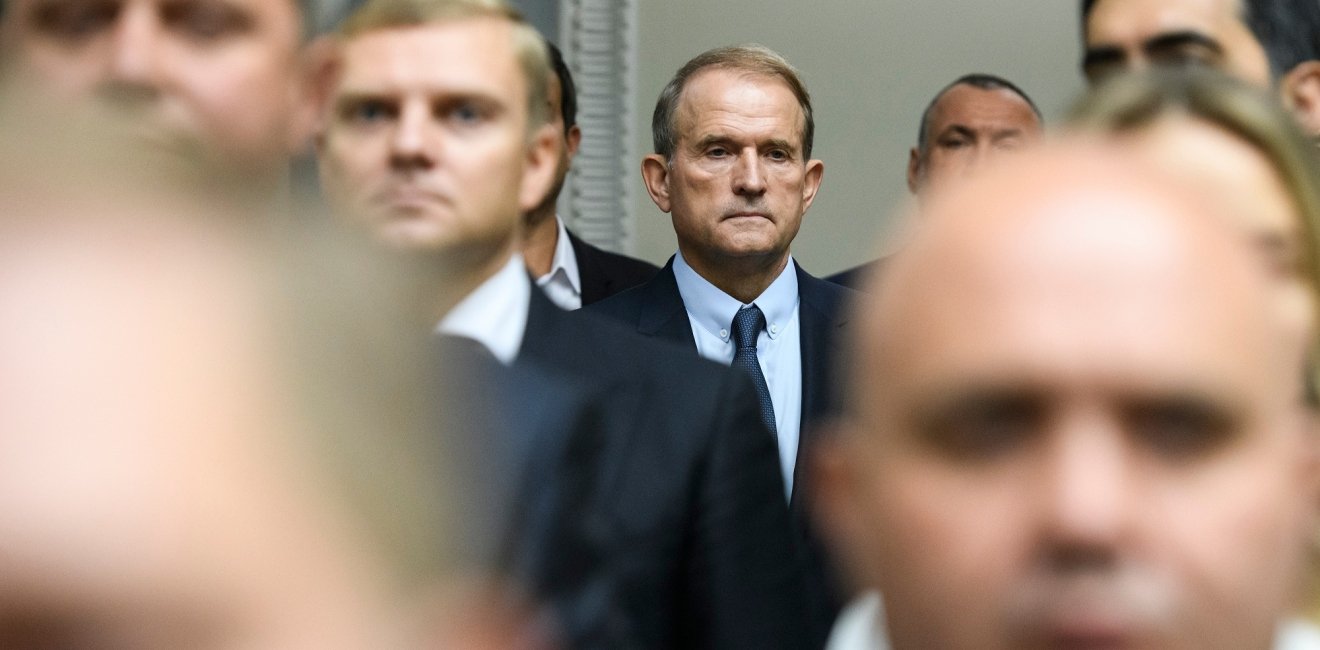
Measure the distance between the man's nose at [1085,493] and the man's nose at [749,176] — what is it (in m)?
3.16

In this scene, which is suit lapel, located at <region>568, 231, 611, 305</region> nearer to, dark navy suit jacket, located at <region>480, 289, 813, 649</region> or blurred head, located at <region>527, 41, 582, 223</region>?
blurred head, located at <region>527, 41, 582, 223</region>

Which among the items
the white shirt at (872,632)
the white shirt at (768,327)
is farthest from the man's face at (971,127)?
the white shirt at (872,632)

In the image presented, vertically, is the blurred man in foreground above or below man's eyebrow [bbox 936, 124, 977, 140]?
below

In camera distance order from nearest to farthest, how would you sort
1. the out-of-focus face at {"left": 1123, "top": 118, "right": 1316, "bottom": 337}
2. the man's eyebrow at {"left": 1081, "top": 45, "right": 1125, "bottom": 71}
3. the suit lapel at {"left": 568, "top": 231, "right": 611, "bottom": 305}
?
the out-of-focus face at {"left": 1123, "top": 118, "right": 1316, "bottom": 337}
the man's eyebrow at {"left": 1081, "top": 45, "right": 1125, "bottom": 71}
the suit lapel at {"left": 568, "top": 231, "right": 611, "bottom": 305}

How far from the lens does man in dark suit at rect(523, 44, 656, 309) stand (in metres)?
3.94

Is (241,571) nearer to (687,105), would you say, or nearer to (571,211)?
(687,105)

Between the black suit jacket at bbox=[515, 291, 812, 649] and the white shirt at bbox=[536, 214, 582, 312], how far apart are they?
6.40ft

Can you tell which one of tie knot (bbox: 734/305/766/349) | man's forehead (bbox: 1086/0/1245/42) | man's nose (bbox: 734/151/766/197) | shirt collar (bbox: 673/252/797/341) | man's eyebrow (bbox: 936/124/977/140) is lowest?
tie knot (bbox: 734/305/766/349)

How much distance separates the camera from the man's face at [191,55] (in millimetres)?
1653

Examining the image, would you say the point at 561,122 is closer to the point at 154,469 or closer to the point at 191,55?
the point at 191,55

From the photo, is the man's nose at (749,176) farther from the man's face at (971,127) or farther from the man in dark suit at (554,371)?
the man in dark suit at (554,371)

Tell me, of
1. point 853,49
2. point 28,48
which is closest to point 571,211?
point 853,49

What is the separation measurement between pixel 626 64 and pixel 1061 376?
17.7 ft

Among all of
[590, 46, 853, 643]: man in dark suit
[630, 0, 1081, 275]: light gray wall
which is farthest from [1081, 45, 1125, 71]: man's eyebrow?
[630, 0, 1081, 275]: light gray wall
